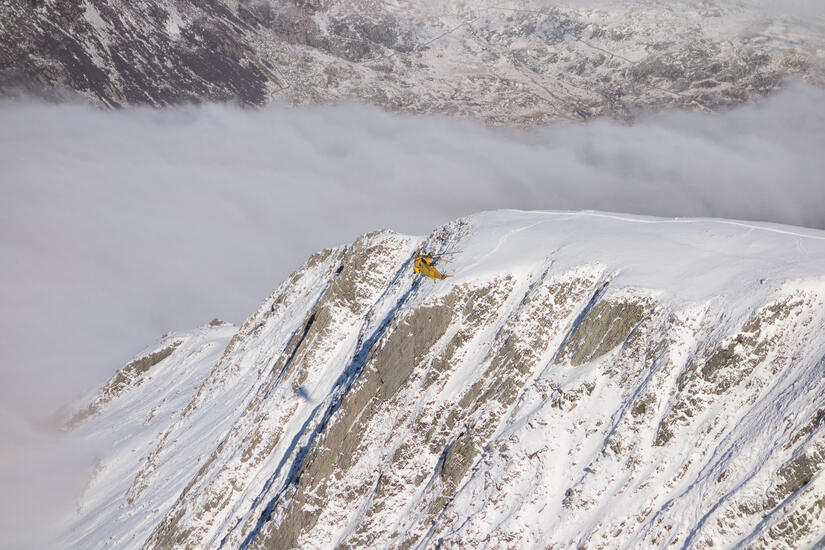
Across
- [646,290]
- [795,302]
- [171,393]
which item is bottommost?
[171,393]

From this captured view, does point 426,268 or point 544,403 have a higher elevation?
point 426,268

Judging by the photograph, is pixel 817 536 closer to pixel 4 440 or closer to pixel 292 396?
pixel 292 396

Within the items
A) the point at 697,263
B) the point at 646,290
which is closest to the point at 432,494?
the point at 646,290

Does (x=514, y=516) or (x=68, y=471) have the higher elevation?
(x=514, y=516)

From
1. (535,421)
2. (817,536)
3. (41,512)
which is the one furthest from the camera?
(41,512)

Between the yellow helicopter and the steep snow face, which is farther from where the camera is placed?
the yellow helicopter

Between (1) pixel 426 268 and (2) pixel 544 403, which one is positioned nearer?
(2) pixel 544 403

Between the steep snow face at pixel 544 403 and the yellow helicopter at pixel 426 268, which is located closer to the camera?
the steep snow face at pixel 544 403

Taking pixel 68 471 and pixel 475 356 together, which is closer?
pixel 475 356
